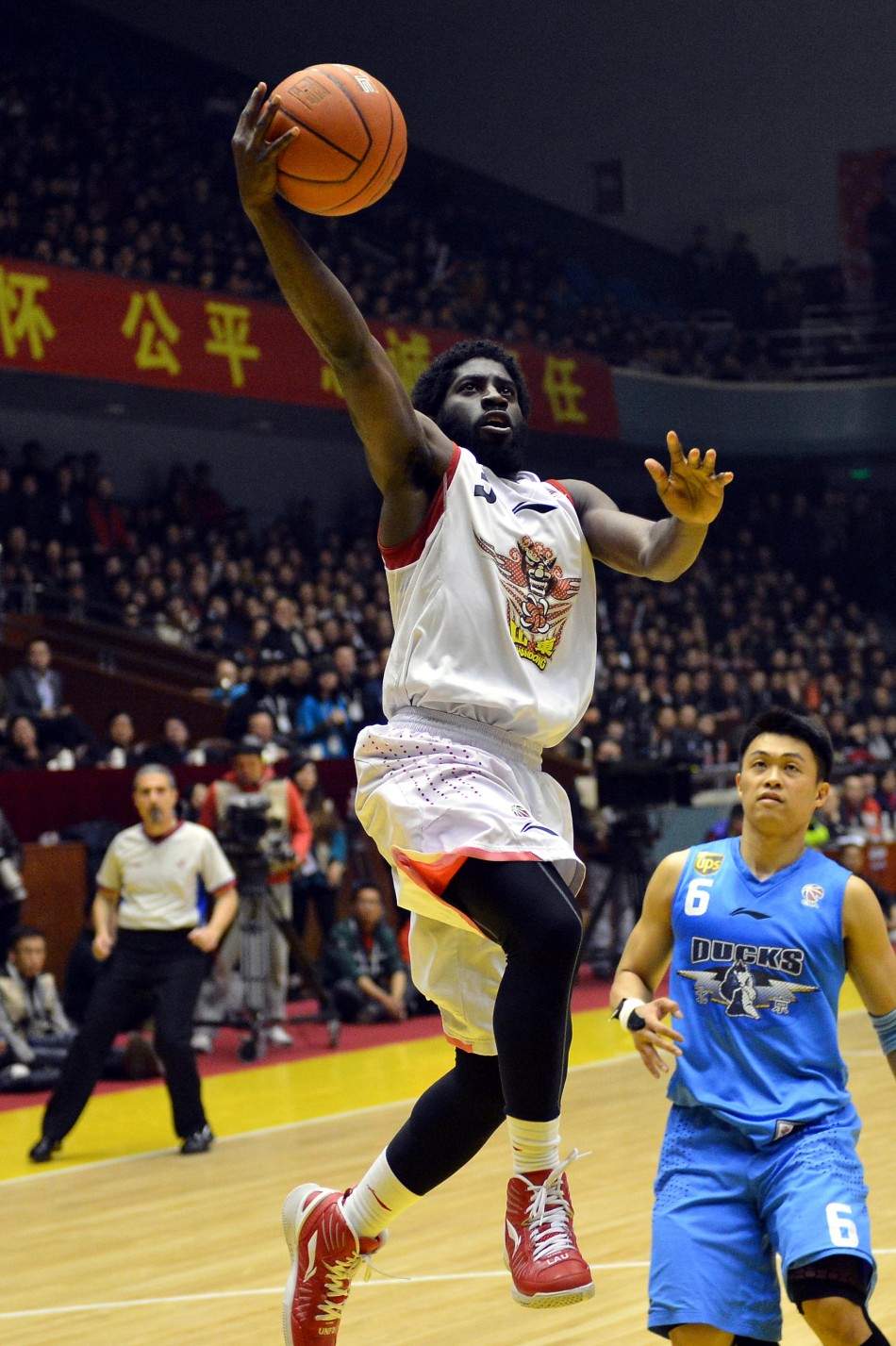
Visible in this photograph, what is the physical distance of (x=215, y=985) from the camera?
11.3 m

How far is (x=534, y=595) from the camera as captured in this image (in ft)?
11.7

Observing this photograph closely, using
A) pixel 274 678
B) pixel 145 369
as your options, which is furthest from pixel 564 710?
pixel 145 369

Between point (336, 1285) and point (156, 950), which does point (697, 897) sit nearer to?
point (336, 1285)

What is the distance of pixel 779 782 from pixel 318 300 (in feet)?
4.74

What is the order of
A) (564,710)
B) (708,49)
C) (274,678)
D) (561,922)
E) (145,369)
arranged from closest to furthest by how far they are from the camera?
(561,922) < (564,710) < (274,678) < (145,369) < (708,49)

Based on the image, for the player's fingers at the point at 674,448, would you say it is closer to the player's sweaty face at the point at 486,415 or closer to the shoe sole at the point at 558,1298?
the player's sweaty face at the point at 486,415

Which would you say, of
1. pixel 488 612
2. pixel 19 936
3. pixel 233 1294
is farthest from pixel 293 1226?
pixel 19 936

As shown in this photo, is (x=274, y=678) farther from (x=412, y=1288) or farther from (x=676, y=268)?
(x=676, y=268)

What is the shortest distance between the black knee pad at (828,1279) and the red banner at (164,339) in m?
13.0

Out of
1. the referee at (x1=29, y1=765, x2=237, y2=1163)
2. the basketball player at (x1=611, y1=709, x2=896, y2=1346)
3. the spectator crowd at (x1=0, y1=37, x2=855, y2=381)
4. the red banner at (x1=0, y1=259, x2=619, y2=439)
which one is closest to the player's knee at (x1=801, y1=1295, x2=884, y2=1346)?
the basketball player at (x1=611, y1=709, x2=896, y2=1346)

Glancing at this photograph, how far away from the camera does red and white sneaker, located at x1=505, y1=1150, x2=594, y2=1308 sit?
3217 mm

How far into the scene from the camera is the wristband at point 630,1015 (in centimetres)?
343

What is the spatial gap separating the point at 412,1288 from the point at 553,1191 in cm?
270

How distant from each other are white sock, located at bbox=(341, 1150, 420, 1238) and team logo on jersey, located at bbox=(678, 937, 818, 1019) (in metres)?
0.77
